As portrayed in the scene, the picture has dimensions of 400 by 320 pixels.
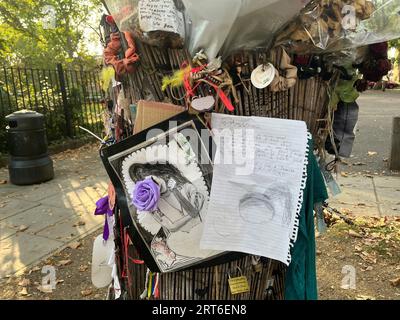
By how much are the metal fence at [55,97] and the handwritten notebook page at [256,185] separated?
22.0ft

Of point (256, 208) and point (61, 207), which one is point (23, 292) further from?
point (256, 208)

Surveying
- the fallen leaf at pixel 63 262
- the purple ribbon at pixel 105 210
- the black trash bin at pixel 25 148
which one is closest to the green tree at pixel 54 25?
the black trash bin at pixel 25 148

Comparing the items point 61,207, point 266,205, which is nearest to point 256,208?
point 266,205

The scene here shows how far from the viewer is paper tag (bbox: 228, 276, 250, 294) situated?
1551 millimetres

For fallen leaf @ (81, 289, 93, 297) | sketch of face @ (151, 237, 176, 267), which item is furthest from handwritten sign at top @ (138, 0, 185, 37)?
fallen leaf @ (81, 289, 93, 297)

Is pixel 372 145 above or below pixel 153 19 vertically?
below

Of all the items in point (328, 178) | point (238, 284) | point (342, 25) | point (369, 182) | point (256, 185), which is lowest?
point (369, 182)

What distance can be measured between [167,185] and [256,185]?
1.11 ft

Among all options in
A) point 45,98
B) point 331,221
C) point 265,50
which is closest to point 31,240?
point 331,221

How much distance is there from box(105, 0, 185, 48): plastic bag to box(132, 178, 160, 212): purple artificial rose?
0.51 m

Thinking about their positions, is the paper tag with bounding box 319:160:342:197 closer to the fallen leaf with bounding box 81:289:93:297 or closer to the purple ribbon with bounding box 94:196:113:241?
the purple ribbon with bounding box 94:196:113:241

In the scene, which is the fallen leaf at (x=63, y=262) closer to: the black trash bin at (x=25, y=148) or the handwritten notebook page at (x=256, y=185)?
the handwritten notebook page at (x=256, y=185)

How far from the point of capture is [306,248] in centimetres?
153
